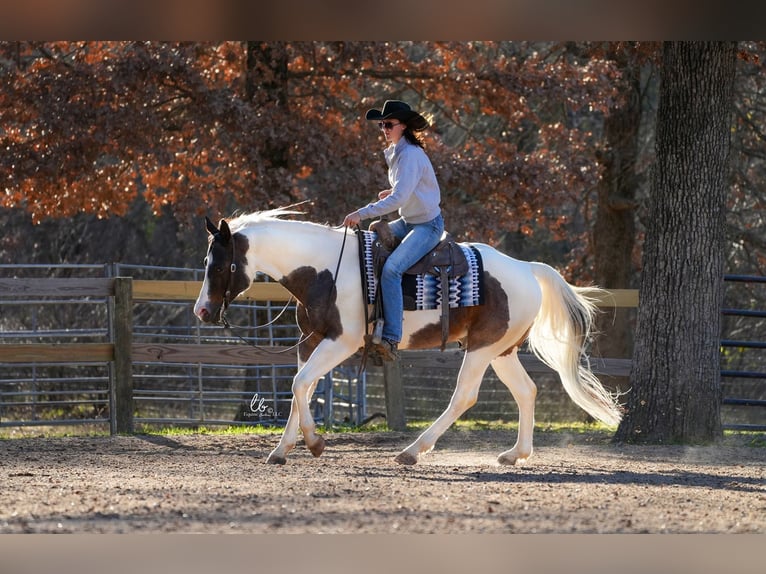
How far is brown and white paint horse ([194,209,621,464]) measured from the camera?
778 cm

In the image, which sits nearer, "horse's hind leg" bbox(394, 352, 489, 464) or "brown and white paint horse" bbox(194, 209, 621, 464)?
"brown and white paint horse" bbox(194, 209, 621, 464)

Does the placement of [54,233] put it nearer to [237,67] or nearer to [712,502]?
[237,67]

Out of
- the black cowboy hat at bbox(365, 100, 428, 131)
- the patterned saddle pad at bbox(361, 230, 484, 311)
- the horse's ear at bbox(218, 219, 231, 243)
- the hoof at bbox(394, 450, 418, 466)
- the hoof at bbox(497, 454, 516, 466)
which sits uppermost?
the black cowboy hat at bbox(365, 100, 428, 131)

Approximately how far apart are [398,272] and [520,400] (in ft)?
4.74

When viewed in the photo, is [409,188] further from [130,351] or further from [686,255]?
[130,351]

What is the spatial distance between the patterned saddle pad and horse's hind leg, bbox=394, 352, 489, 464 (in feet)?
1.35

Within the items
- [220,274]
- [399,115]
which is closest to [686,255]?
[399,115]

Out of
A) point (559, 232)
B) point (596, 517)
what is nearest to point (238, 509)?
point (596, 517)

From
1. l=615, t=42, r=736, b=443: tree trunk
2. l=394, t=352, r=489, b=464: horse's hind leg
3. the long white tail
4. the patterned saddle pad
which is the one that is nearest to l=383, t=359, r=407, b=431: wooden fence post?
l=615, t=42, r=736, b=443: tree trunk

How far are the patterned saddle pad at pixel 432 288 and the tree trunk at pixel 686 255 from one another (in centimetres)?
238

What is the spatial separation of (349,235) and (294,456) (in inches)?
68.0

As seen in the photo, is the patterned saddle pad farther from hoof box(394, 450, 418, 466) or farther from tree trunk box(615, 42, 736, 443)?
tree trunk box(615, 42, 736, 443)

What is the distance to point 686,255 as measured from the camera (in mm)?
9773

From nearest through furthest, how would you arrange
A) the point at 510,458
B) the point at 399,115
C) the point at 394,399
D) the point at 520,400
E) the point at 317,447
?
the point at 399,115 < the point at 317,447 < the point at 510,458 < the point at 520,400 < the point at 394,399
